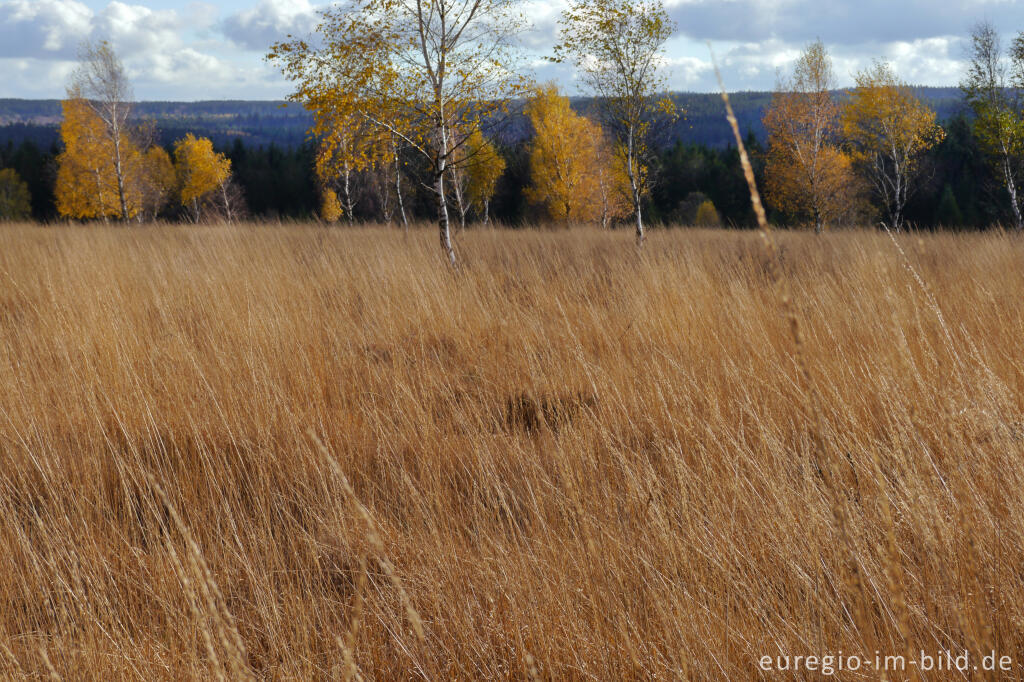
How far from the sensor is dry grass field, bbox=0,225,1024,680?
159 cm

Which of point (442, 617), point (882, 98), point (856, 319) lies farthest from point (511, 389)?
point (882, 98)

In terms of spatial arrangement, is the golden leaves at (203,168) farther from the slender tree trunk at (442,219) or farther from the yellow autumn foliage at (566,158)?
the slender tree trunk at (442,219)

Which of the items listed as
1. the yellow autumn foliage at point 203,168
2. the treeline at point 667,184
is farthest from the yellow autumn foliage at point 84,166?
the treeline at point 667,184

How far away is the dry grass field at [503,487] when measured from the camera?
1593 millimetres

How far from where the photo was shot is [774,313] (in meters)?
4.64

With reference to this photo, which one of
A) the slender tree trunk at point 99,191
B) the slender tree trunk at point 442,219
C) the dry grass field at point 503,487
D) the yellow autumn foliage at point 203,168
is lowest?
the dry grass field at point 503,487

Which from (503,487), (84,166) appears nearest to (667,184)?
(84,166)

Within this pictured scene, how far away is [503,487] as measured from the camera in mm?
2549

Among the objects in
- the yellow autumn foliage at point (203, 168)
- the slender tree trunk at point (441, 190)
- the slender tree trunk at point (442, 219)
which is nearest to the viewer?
the slender tree trunk at point (441, 190)

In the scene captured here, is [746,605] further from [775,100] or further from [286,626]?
[775,100]

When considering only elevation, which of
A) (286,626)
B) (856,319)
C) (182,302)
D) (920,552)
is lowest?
(286,626)

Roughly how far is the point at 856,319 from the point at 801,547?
2908 millimetres

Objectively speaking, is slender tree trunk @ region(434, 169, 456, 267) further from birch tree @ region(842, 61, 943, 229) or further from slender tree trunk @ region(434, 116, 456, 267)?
birch tree @ region(842, 61, 943, 229)

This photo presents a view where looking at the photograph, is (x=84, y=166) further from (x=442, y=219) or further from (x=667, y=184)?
(x=667, y=184)
